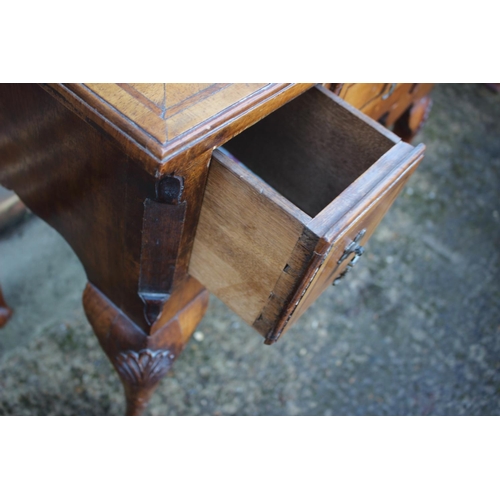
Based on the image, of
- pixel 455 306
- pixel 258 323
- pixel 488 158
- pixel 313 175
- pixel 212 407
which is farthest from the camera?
pixel 488 158

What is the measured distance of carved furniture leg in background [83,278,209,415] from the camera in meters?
0.81

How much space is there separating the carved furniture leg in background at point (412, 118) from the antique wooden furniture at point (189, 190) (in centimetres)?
70

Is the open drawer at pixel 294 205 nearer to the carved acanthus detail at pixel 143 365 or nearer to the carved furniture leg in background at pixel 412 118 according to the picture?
the carved acanthus detail at pixel 143 365

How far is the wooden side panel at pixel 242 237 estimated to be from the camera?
0.53m

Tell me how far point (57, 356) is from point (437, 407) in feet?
2.79

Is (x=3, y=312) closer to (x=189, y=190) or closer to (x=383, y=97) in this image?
(x=189, y=190)

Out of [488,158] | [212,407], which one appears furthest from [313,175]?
[488,158]

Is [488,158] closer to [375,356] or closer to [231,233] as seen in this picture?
[375,356]

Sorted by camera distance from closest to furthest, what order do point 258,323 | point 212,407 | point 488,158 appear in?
1. point 258,323
2. point 212,407
3. point 488,158

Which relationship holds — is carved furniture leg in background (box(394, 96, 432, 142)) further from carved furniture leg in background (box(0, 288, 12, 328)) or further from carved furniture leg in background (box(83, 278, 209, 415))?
carved furniture leg in background (box(0, 288, 12, 328))

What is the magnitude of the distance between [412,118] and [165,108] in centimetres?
104

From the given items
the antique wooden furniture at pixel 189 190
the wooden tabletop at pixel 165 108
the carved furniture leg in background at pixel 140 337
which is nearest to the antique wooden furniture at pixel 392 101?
the antique wooden furniture at pixel 189 190

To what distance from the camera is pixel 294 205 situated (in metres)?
0.54

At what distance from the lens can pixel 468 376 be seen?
4.18ft
